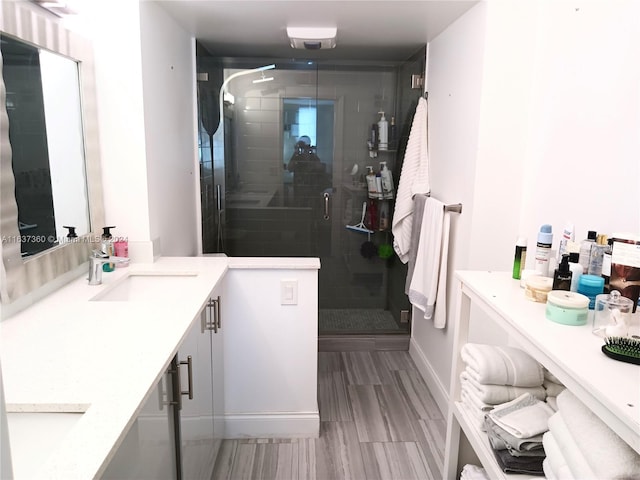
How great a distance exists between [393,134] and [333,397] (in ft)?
6.54

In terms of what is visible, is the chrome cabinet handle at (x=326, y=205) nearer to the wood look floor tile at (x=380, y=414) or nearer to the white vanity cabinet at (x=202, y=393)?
the wood look floor tile at (x=380, y=414)

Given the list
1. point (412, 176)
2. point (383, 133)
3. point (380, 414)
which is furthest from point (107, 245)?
point (383, 133)

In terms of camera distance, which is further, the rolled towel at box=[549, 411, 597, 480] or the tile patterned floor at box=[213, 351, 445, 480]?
the tile patterned floor at box=[213, 351, 445, 480]

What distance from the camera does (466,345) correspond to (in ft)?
5.18

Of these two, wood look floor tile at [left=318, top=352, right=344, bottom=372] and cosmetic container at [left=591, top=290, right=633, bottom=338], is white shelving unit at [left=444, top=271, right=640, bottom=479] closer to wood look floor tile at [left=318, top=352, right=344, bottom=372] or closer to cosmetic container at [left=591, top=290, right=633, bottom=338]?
cosmetic container at [left=591, top=290, right=633, bottom=338]

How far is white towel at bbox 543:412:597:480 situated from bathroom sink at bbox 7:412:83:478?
1082 millimetres

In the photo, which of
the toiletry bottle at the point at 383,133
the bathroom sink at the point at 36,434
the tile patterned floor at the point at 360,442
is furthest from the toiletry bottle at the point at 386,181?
the bathroom sink at the point at 36,434

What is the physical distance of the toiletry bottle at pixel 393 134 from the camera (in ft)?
11.7

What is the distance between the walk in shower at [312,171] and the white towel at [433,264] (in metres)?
0.70

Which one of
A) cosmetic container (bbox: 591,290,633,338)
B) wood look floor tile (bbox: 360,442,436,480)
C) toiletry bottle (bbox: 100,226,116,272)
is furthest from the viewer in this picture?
wood look floor tile (bbox: 360,442,436,480)

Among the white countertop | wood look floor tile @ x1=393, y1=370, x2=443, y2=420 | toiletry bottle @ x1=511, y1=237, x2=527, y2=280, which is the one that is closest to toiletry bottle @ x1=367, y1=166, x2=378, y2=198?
wood look floor tile @ x1=393, y1=370, x2=443, y2=420

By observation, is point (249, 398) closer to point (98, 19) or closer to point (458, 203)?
point (458, 203)

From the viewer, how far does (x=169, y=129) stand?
249cm

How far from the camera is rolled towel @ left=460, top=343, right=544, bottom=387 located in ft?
4.70
